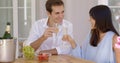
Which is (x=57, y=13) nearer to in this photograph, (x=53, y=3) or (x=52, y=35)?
(x=53, y=3)

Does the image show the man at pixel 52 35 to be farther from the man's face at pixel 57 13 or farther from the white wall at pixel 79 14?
the white wall at pixel 79 14

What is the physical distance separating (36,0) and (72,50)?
1727 millimetres

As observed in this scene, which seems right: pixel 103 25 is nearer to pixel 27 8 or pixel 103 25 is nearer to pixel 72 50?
pixel 72 50

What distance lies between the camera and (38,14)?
390cm

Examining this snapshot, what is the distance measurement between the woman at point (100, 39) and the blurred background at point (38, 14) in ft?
4.15

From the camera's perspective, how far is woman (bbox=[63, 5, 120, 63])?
215 centimetres

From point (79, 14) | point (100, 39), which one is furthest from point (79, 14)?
point (100, 39)

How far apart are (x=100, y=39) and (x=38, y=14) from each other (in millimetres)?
1752

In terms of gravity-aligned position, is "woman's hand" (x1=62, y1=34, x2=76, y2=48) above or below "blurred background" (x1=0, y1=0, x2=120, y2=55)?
below

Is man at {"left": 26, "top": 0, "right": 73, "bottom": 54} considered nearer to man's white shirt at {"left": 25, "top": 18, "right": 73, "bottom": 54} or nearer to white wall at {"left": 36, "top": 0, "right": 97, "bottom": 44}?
man's white shirt at {"left": 25, "top": 18, "right": 73, "bottom": 54}

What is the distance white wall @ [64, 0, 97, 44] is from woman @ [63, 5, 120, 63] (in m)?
1.30

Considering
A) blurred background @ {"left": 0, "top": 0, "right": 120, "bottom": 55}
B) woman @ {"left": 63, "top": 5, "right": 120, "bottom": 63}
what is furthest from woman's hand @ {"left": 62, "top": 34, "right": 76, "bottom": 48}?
blurred background @ {"left": 0, "top": 0, "right": 120, "bottom": 55}

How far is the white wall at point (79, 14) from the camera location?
12.2 feet

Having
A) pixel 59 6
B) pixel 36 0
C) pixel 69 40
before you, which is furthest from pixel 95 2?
pixel 69 40
